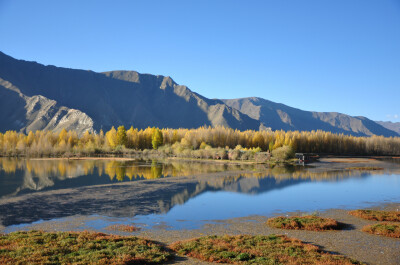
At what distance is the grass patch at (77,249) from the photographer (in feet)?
49.5

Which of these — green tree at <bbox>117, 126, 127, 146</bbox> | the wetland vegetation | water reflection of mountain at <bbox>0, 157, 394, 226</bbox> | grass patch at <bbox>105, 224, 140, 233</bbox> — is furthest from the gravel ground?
green tree at <bbox>117, 126, 127, 146</bbox>

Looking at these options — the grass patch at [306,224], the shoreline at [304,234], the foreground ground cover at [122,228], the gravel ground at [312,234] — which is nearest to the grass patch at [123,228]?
the foreground ground cover at [122,228]

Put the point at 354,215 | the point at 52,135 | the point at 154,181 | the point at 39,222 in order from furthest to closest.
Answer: the point at 52,135, the point at 154,181, the point at 354,215, the point at 39,222

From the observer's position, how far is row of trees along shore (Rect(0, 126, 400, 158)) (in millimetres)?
116000

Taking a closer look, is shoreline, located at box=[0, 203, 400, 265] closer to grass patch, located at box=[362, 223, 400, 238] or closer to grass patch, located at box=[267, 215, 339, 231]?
grass patch, located at box=[362, 223, 400, 238]

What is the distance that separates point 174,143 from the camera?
478 ft

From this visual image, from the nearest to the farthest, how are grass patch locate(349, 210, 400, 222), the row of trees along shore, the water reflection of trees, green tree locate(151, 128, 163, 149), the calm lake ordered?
grass patch locate(349, 210, 400, 222) < the calm lake < the water reflection of trees < the row of trees along shore < green tree locate(151, 128, 163, 149)

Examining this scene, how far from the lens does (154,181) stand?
1967 inches

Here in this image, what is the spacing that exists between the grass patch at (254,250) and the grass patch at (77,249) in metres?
1.85

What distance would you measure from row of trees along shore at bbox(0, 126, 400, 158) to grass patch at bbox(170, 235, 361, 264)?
8974 cm

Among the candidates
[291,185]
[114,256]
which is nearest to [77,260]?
[114,256]

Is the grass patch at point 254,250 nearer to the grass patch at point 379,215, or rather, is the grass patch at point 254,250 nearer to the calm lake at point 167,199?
the calm lake at point 167,199

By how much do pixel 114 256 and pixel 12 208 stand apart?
63.9 ft

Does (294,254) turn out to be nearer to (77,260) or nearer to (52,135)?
(77,260)
